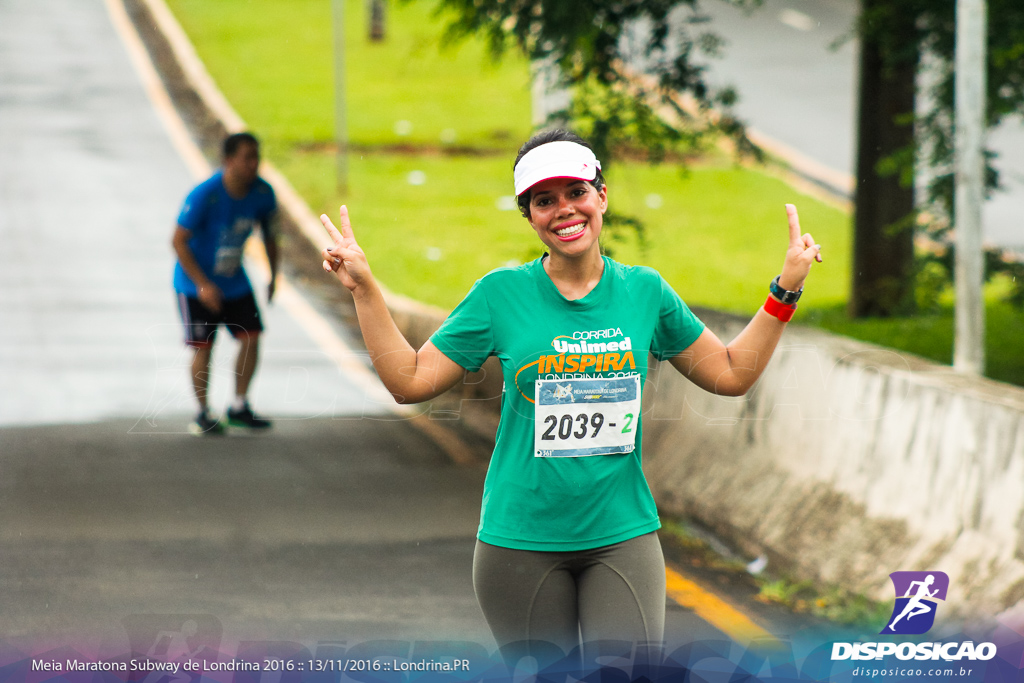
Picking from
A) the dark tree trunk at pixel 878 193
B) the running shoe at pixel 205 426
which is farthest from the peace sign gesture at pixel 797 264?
the dark tree trunk at pixel 878 193

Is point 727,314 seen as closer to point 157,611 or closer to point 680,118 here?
point 680,118

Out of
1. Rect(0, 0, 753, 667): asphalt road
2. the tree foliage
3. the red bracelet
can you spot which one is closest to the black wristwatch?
the red bracelet

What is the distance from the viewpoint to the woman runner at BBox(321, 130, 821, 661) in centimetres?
322

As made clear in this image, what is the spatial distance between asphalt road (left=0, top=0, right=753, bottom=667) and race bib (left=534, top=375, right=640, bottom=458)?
7.01 ft

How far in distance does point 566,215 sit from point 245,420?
17.4 feet

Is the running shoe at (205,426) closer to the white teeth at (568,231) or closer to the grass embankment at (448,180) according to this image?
the grass embankment at (448,180)

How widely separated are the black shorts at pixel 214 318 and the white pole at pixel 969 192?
407 cm

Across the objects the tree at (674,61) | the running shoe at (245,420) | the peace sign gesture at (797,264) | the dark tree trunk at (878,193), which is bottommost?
the running shoe at (245,420)

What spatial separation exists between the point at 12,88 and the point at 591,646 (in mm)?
22027

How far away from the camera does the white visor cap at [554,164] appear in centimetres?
323

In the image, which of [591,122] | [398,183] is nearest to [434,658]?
[591,122]

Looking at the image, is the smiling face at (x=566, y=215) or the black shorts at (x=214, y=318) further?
the black shorts at (x=214, y=318)

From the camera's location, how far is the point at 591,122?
830 cm

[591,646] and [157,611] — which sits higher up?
[591,646]
